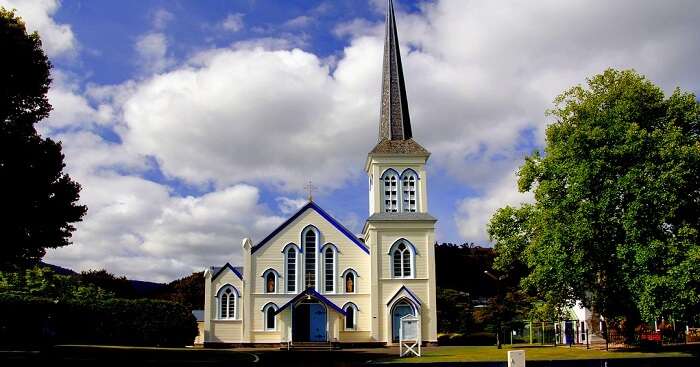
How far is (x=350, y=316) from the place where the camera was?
4750cm

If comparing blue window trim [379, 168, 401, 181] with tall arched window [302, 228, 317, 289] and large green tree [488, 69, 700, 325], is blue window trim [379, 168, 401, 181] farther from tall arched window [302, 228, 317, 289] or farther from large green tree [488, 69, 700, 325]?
large green tree [488, 69, 700, 325]

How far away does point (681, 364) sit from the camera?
24.6 metres

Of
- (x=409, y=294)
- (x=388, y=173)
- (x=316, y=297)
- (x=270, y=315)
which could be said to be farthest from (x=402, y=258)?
(x=270, y=315)

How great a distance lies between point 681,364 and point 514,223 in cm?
1199

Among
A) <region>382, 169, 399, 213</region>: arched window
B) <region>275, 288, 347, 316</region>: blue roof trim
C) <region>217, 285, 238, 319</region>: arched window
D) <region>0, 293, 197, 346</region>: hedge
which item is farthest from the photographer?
<region>382, 169, 399, 213</region>: arched window

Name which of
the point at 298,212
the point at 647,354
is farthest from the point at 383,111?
the point at 647,354

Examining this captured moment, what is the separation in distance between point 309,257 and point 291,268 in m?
1.50

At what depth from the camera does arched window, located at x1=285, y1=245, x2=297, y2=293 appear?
47906 millimetres

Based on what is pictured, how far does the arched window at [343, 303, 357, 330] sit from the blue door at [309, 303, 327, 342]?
5.84 feet

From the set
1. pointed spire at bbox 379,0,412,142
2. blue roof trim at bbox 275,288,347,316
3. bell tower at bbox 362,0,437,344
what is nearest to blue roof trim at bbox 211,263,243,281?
blue roof trim at bbox 275,288,347,316

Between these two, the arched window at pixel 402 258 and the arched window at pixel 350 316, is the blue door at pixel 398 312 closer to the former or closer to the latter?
the arched window at pixel 402 258

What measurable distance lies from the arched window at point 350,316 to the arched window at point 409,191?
25.8 ft

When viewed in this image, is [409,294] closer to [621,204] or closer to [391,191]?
[391,191]

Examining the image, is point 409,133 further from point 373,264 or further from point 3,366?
point 3,366
